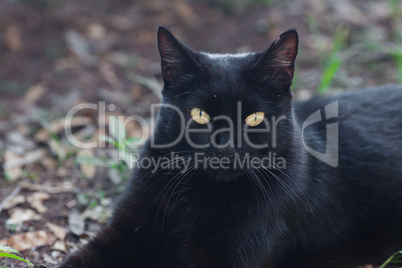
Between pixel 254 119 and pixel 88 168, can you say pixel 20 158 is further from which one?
pixel 254 119

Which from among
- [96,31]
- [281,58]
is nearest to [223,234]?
[281,58]

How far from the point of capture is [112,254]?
6.63ft

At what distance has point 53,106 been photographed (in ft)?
12.1

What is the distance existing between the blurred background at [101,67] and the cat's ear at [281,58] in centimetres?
103

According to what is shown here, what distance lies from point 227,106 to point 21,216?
4.22ft

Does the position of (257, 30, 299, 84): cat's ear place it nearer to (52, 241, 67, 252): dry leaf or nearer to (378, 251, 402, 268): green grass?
(378, 251, 402, 268): green grass

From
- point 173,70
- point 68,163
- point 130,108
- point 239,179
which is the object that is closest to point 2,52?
point 130,108

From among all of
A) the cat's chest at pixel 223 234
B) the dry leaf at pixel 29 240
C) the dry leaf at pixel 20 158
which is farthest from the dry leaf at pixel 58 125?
the cat's chest at pixel 223 234

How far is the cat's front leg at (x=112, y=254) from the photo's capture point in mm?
1973

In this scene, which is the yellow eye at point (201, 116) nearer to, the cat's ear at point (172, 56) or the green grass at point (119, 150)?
the cat's ear at point (172, 56)

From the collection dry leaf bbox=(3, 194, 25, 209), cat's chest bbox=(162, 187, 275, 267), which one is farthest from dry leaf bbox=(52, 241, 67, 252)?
cat's chest bbox=(162, 187, 275, 267)

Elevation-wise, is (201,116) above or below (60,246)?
above

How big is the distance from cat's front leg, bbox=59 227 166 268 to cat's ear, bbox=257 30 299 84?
95cm

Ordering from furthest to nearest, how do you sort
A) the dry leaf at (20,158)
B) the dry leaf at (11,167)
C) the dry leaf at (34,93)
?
1. the dry leaf at (34,93)
2. the dry leaf at (20,158)
3. the dry leaf at (11,167)
